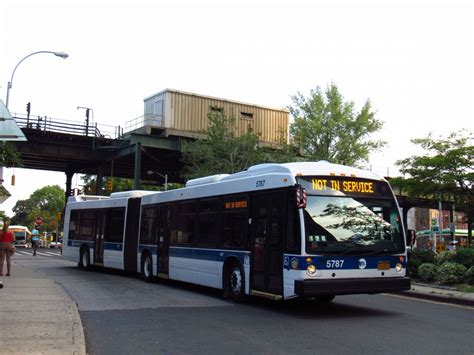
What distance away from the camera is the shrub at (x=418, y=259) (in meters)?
17.0

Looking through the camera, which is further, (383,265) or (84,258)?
(84,258)

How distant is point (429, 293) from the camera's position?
13703mm

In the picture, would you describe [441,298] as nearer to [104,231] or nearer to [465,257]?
[465,257]

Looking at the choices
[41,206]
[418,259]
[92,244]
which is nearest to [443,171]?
[418,259]

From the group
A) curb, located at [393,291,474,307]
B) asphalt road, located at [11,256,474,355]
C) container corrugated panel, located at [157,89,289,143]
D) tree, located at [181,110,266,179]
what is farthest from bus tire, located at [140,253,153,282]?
container corrugated panel, located at [157,89,289,143]

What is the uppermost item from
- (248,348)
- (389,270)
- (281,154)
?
(281,154)

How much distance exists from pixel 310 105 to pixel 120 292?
31.7 m

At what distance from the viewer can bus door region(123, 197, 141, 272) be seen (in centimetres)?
1827

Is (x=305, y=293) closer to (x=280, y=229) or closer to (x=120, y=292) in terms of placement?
(x=280, y=229)

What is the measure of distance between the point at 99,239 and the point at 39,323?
12682 millimetres

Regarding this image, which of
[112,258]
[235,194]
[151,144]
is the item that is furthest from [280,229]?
[151,144]

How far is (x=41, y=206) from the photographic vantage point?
148 metres

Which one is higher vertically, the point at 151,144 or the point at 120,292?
the point at 151,144

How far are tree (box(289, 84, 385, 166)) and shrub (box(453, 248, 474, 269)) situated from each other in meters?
25.1
